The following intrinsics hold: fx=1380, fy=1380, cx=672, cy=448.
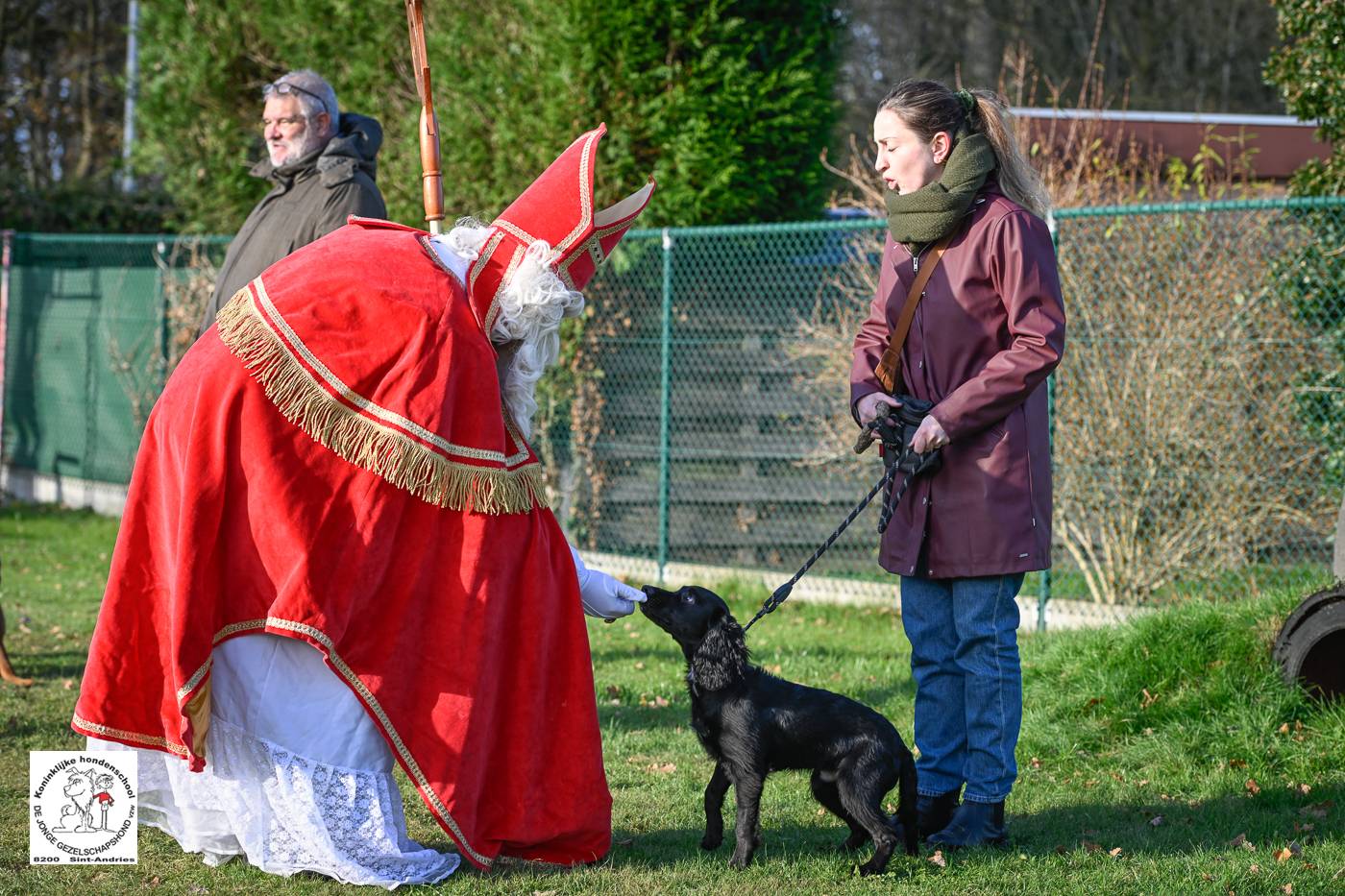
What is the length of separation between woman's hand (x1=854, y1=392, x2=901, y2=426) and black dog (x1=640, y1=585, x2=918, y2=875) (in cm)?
69

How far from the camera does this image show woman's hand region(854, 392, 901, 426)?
3924 mm

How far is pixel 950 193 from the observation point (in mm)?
3725

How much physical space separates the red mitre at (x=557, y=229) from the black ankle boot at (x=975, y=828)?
6.06 feet

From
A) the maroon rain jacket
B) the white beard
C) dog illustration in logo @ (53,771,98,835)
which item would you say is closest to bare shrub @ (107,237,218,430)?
dog illustration in logo @ (53,771,98,835)

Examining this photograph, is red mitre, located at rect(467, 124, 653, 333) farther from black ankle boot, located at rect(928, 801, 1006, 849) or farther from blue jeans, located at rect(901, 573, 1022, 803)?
black ankle boot, located at rect(928, 801, 1006, 849)

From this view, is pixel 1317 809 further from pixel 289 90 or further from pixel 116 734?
pixel 289 90

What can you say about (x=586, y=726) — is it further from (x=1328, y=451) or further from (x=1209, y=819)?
(x=1328, y=451)

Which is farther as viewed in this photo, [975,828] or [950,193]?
[975,828]

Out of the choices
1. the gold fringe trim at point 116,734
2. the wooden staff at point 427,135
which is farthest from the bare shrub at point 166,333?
the gold fringe trim at point 116,734

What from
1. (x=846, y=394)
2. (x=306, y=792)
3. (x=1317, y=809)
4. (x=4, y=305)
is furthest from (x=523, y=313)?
(x=4, y=305)

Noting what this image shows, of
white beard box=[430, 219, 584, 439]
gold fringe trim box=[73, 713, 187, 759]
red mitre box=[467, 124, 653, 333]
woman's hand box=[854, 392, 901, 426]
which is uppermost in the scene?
red mitre box=[467, 124, 653, 333]

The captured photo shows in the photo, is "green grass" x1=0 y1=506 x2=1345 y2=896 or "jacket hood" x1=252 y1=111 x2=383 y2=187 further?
"jacket hood" x1=252 y1=111 x2=383 y2=187

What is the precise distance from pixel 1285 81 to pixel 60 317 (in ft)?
34.1

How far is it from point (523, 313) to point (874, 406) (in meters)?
1.07
